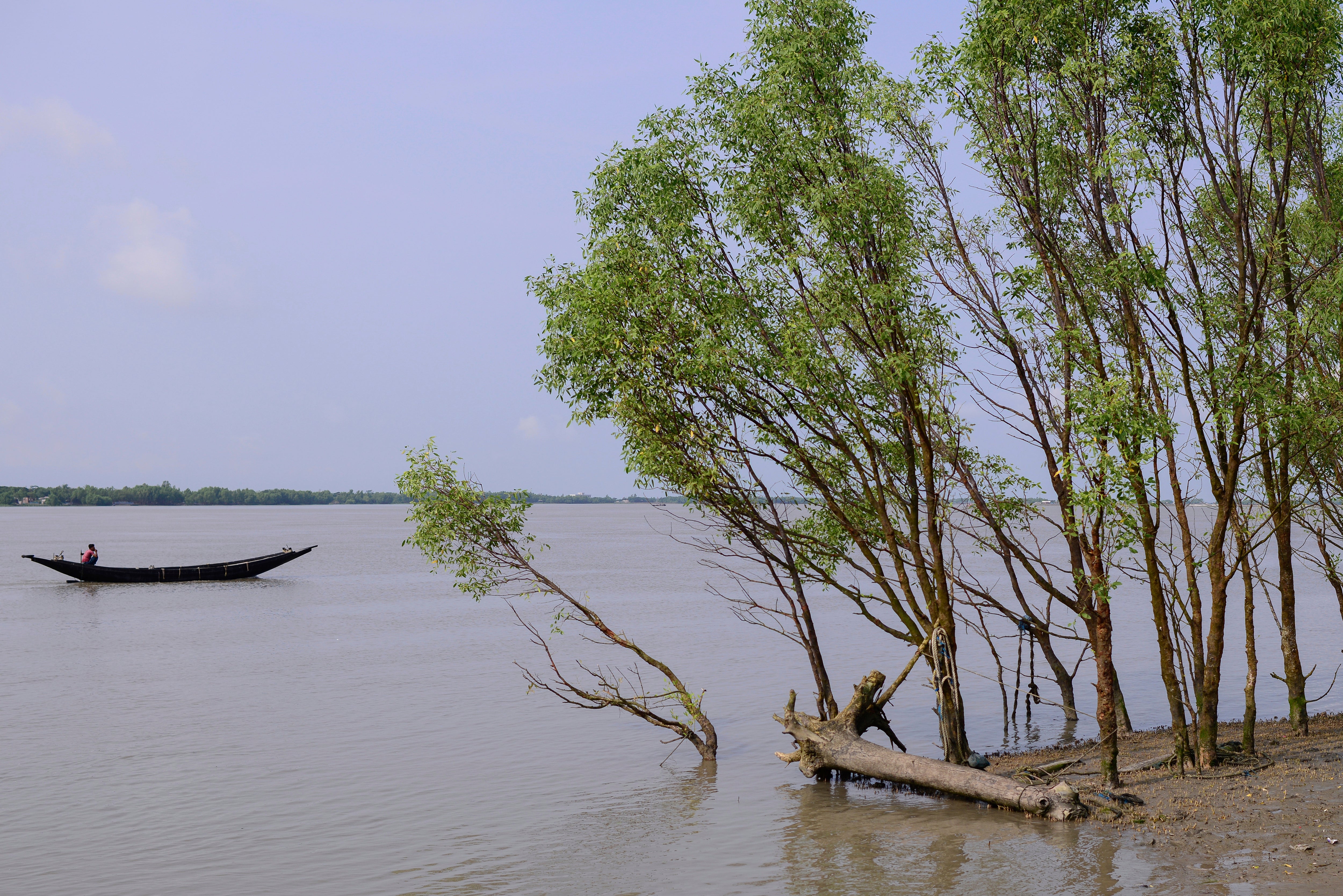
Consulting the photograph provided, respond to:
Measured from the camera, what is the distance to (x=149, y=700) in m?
27.8

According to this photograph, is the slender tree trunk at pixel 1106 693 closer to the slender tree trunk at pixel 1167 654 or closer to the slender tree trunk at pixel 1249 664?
the slender tree trunk at pixel 1167 654

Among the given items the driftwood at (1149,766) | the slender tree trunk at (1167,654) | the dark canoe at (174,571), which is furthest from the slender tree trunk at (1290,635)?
the dark canoe at (174,571)

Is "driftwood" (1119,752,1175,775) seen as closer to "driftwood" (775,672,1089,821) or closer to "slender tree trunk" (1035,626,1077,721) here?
"driftwood" (775,672,1089,821)

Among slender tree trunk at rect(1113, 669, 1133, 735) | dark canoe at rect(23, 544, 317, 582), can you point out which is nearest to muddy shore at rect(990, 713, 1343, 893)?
slender tree trunk at rect(1113, 669, 1133, 735)

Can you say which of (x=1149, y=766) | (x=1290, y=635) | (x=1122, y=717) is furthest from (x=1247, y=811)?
(x=1122, y=717)

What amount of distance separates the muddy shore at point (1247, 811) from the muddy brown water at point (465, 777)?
38 centimetres

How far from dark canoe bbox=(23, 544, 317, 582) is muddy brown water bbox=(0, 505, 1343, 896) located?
53.6 ft

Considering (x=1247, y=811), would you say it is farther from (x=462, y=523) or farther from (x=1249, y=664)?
(x=462, y=523)

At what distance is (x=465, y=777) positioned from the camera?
19.1 metres

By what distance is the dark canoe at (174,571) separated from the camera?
2295 inches

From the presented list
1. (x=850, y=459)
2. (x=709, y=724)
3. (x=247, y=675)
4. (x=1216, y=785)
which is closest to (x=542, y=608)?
(x=247, y=675)

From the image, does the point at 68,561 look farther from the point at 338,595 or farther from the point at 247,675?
the point at 247,675

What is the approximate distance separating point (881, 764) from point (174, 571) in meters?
57.2

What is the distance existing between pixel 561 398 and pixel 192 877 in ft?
28.2
